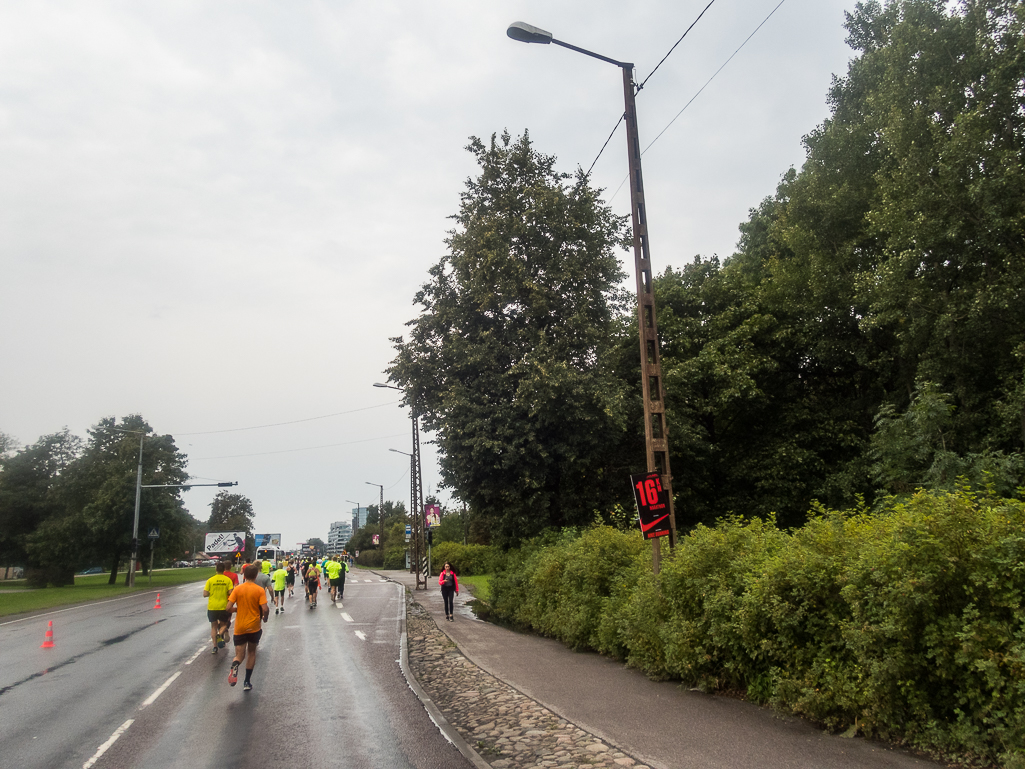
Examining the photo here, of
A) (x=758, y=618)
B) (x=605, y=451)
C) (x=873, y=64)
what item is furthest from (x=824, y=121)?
(x=758, y=618)

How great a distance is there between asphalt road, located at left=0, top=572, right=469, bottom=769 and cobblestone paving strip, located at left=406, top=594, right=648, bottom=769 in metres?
0.41

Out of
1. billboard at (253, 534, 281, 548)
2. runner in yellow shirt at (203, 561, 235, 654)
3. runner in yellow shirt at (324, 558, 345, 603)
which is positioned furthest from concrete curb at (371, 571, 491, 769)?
billboard at (253, 534, 281, 548)

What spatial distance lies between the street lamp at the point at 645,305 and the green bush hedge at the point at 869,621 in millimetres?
1501

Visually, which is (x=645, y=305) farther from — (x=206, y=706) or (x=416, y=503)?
(x=416, y=503)

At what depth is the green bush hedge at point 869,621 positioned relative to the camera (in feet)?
18.5

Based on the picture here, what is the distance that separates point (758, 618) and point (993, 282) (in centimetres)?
1548

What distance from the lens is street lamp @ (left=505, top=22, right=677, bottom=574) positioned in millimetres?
11414

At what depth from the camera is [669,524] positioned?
1117 cm

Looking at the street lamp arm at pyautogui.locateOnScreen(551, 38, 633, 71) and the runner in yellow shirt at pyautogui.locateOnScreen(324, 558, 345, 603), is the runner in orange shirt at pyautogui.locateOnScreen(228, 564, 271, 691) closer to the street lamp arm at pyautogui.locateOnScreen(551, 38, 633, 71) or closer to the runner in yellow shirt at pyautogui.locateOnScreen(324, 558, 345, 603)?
the street lamp arm at pyautogui.locateOnScreen(551, 38, 633, 71)

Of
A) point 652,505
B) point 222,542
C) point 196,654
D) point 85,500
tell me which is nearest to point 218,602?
point 196,654

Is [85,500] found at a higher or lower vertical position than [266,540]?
higher

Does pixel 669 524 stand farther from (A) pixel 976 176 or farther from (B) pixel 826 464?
(B) pixel 826 464

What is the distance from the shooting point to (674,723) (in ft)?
24.7

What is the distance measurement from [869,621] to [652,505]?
4.66 meters
